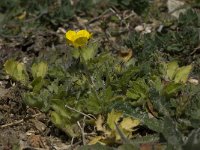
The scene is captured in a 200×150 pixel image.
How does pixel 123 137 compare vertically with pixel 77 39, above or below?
below

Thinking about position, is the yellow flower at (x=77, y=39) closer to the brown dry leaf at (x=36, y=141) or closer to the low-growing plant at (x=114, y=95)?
the low-growing plant at (x=114, y=95)

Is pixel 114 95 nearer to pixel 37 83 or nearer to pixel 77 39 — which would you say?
pixel 77 39

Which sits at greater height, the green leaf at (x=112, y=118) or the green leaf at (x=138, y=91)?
the green leaf at (x=138, y=91)

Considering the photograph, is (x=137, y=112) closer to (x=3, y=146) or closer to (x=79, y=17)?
(x=3, y=146)

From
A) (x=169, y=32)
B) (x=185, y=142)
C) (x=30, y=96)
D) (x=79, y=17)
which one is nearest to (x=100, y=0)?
(x=79, y=17)

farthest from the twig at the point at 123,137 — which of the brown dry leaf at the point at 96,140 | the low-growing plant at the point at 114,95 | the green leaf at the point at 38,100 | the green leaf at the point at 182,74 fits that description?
the green leaf at the point at 182,74

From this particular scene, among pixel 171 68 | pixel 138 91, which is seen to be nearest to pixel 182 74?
pixel 171 68

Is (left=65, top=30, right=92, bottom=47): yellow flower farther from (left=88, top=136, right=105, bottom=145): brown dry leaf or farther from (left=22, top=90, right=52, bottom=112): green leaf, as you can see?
(left=88, top=136, right=105, bottom=145): brown dry leaf
